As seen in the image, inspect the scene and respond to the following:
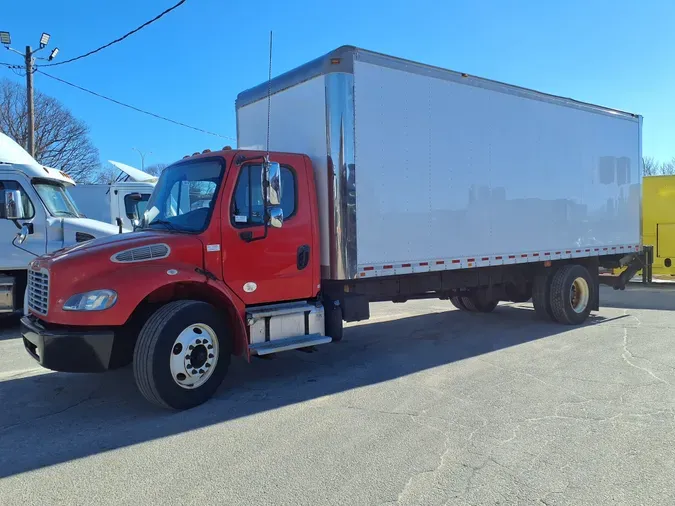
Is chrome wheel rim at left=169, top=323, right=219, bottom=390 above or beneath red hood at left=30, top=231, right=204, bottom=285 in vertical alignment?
beneath

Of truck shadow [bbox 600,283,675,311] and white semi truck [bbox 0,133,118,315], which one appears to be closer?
white semi truck [bbox 0,133,118,315]

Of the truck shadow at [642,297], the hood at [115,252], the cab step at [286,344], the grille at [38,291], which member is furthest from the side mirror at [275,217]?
the truck shadow at [642,297]

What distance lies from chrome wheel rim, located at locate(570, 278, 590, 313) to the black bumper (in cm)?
769

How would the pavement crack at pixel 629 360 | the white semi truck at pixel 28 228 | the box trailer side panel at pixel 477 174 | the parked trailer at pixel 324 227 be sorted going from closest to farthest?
the parked trailer at pixel 324 227
the pavement crack at pixel 629 360
the box trailer side panel at pixel 477 174
the white semi truck at pixel 28 228

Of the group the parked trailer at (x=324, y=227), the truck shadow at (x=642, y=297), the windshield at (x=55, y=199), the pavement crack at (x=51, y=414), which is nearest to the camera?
the pavement crack at (x=51, y=414)

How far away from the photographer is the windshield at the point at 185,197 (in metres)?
5.40

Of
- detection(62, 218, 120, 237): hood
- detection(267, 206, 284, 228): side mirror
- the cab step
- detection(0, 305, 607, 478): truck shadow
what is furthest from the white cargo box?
detection(62, 218, 120, 237): hood

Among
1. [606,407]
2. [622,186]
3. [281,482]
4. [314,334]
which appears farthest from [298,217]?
[622,186]

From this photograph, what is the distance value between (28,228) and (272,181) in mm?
5711

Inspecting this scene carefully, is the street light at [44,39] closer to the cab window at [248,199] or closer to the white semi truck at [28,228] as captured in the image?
the white semi truck at [28,228]

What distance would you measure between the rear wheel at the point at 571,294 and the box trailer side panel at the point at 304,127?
4756 mm

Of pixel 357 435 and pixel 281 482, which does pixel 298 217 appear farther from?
pixel 281 482

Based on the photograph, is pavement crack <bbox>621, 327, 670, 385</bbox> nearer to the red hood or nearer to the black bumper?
the red hood

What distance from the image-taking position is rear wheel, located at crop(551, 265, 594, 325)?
8938 mm
